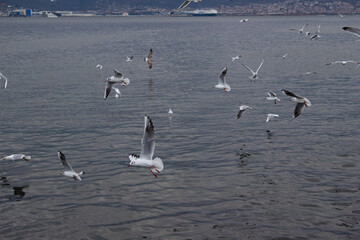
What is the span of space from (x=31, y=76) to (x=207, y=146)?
1357 inches

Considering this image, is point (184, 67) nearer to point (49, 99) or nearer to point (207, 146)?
point (49, 99)

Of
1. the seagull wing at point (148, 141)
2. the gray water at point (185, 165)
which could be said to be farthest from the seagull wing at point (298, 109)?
the seagull wing at point (148, 141)

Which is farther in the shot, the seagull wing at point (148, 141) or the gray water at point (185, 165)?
the gray water at point (185, 165)

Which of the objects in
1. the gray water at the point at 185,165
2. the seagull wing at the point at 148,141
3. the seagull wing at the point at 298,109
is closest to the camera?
the seagull wing at the point at 148,141

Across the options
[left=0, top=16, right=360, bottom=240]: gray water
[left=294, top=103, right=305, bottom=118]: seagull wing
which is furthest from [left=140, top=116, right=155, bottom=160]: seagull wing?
[left=294, top=103, right=305, bottom=118]: seagull wing

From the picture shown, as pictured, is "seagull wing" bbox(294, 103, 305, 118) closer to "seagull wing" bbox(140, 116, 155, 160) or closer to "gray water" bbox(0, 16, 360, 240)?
"gray water" bbox(0, 16, 360, 240)

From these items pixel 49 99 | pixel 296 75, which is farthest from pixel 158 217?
pixel 296 75

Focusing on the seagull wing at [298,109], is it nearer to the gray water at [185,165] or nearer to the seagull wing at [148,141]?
the gray water at [185,165]

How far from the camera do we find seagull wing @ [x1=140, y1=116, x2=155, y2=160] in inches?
548

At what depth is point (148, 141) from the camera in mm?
14664

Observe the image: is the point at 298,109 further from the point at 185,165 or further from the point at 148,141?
the point at 148,141

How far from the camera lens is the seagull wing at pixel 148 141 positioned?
45.6 feet

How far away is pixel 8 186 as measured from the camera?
19500 mm

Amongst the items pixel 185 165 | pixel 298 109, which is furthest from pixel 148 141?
pixel 298 109
